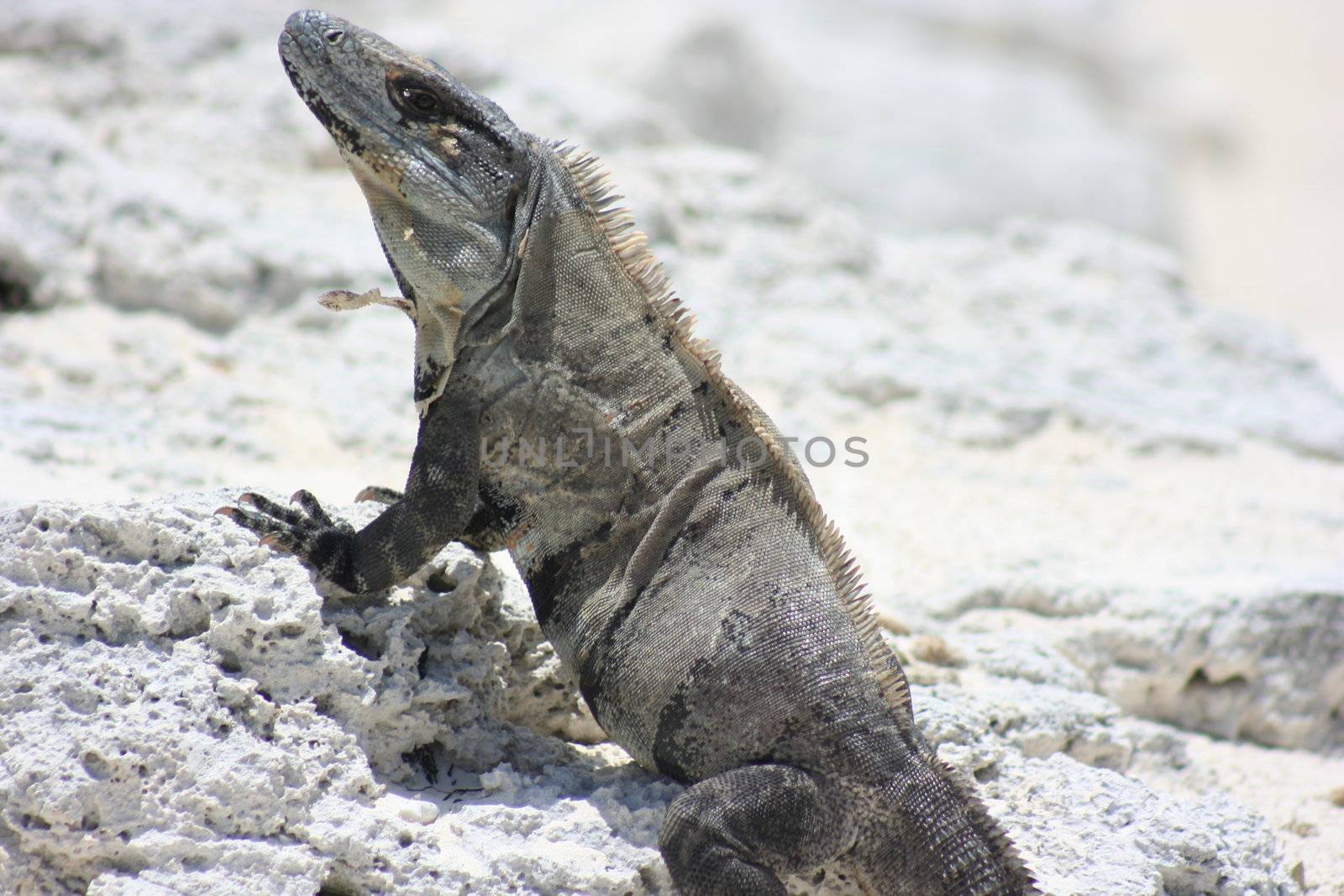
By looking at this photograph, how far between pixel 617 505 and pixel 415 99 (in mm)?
1355

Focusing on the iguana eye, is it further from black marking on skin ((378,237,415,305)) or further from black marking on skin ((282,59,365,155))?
black marking on skin ((378,237,415,305))

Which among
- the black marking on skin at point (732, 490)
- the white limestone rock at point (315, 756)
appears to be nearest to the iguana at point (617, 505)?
the black marking on skin at point (732, 490)

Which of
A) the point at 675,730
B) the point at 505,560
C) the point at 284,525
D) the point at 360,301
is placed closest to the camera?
the point at 675,730

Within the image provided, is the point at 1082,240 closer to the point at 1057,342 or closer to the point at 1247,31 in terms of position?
the point at 1057,342

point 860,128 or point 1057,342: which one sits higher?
point 860,128

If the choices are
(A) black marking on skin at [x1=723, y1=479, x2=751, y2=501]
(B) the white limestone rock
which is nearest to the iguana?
(A) black marking on skin at [x1=723, y1=479, x2=751, y2=501]

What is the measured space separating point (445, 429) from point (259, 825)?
118 centimetres

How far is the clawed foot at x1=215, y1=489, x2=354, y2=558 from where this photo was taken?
140 inches

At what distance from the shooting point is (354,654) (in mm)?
3508

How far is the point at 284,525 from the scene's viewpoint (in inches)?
141

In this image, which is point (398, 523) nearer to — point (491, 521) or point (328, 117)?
point (491, 521)

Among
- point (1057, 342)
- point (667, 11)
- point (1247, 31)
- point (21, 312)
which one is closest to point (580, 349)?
point (21, 312)

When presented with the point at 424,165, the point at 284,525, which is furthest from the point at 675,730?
the point at 424,165

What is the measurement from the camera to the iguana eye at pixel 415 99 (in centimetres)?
383
